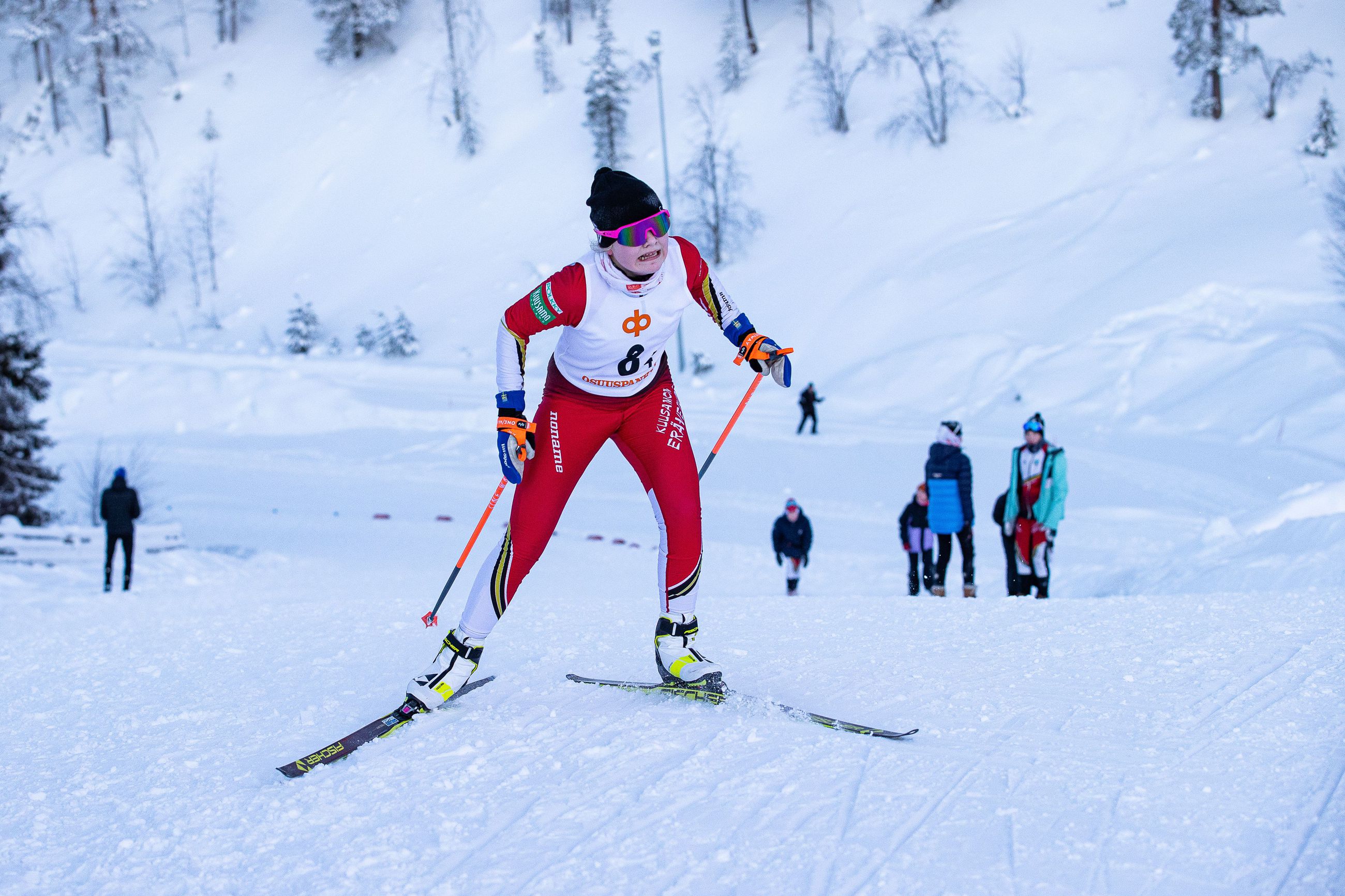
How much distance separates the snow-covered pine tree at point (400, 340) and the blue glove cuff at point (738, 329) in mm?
27767

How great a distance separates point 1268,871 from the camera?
2.16 meters

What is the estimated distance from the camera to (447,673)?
3.74 m

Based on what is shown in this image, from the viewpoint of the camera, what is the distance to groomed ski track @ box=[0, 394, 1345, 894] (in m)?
2.34

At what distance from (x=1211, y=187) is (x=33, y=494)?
27.0 meters

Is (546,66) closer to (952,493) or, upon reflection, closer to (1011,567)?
(952,493)

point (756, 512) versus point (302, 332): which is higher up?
point (302, 332)

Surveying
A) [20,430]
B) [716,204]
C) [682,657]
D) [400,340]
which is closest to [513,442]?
[682,657]

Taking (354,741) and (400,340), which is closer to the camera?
(354,741)

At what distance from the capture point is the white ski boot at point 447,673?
366 centimetres

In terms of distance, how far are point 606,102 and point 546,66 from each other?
288 inches

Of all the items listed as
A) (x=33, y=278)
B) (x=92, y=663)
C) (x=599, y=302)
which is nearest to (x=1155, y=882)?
(x=599, y=302)

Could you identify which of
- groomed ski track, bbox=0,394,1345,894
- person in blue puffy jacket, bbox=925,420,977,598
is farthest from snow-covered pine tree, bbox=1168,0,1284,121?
groomed ski track, bbox=0,394,1345,894

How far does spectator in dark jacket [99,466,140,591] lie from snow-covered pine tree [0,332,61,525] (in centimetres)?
363

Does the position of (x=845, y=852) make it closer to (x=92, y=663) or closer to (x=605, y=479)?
(x=92, y=663)
